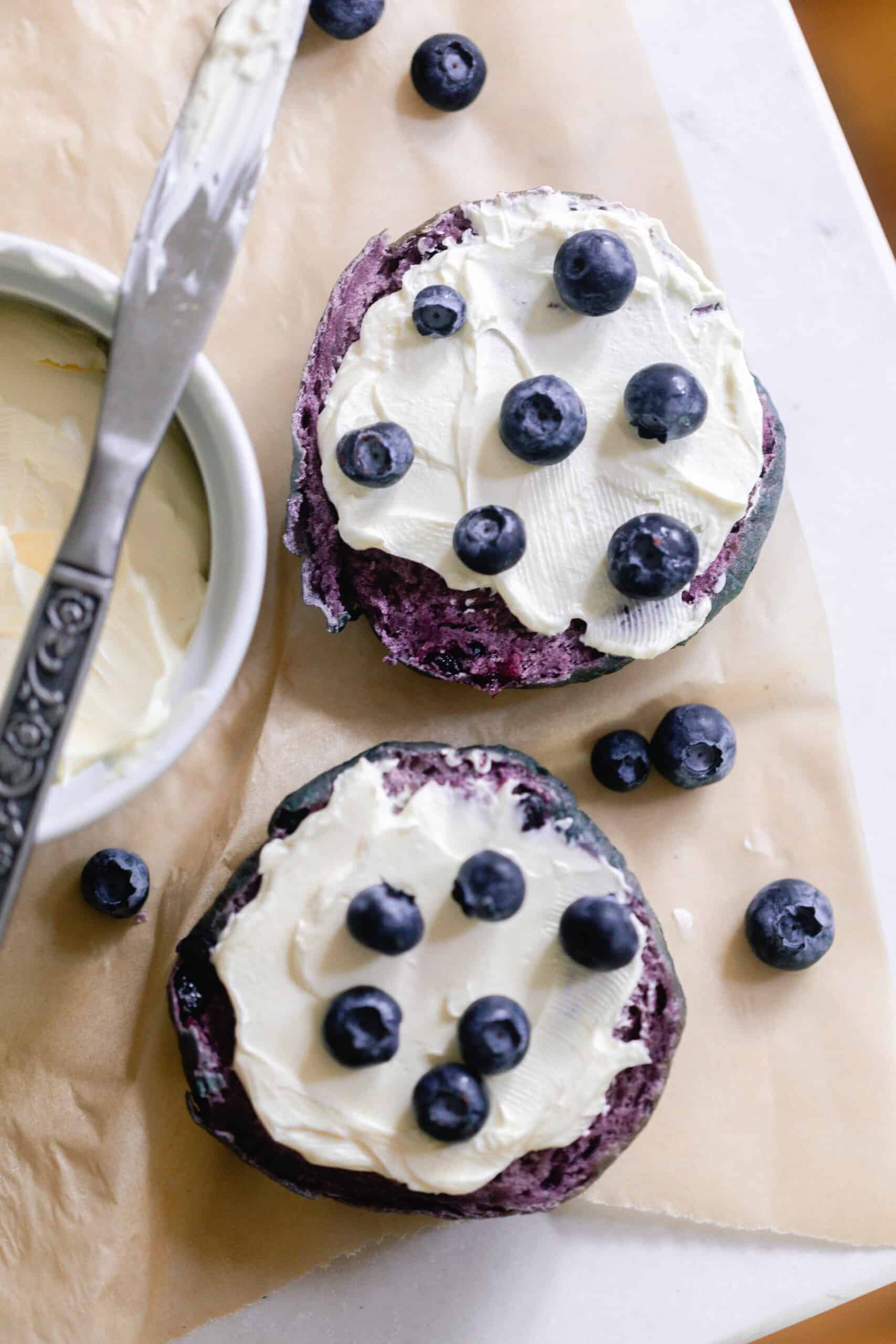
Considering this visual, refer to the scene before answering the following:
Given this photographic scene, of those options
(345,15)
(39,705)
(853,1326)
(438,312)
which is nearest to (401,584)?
(438,312)

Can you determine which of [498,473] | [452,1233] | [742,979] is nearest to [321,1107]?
[452,1233]

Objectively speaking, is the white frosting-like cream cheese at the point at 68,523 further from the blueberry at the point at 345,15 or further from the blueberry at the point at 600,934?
the blueberry at the point at 345,15

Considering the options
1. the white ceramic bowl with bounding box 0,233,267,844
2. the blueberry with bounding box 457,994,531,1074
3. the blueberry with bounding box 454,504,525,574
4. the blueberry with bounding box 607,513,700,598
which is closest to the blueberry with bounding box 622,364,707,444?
the blueberry with bounding box 607,513,700,598

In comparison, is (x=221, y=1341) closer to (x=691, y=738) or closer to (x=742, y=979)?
(x=742, y=979)

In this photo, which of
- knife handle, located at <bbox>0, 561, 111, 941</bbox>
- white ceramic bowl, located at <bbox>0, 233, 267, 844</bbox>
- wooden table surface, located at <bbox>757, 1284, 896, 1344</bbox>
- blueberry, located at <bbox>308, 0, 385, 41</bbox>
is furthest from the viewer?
wooden table surface, located at <bbox>757, 1284, 896, 1344</bbox>

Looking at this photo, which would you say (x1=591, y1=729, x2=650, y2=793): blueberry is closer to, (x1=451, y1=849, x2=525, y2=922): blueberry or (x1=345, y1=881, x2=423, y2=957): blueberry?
(x1=451, y1=849, x2=525, y2=922): blueberry

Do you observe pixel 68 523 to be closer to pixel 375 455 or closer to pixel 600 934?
pixel 375 455
